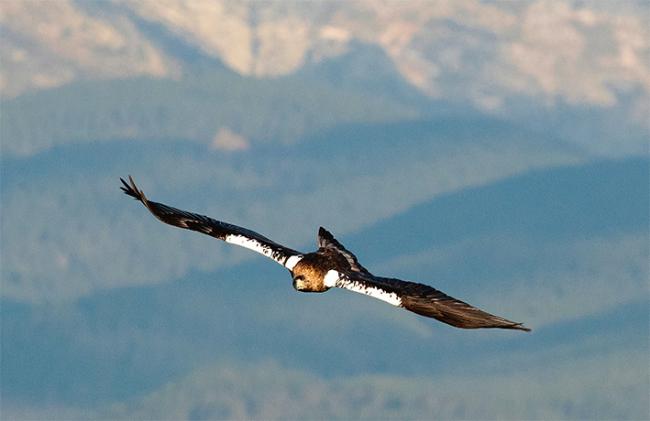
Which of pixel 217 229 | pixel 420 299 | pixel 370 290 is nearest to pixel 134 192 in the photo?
pixel 217 229

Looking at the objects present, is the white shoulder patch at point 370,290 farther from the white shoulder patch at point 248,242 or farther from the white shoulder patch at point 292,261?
the white shoulder patch at point 248,242

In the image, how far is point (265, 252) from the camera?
56031 mm

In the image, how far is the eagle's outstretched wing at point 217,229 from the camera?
55.8 meters

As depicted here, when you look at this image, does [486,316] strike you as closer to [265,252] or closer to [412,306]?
[412,306]

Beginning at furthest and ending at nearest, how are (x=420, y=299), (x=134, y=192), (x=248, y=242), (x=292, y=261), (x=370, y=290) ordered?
(x=248, y=242) → (x=134, y=192) → (x=292, y=261) → (x=370, y=290) → (x=420, y=299)

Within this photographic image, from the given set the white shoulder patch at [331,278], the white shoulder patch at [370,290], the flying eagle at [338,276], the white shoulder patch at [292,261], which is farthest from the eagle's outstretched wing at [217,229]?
the white shoulder patch at [370,290]

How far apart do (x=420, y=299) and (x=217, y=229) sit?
29.6ft

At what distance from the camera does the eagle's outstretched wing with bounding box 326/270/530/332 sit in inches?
1908

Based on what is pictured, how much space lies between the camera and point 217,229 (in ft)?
188

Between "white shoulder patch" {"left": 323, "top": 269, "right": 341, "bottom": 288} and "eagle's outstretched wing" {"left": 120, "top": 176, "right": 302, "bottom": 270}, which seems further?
"eagle's outstretched wing" {"left": 120, "top": 176, "right": 302, "bottom": 270}

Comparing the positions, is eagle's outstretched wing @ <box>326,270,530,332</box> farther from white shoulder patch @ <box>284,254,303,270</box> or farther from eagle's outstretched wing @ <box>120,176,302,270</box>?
eagle's outstretched wing @ <box>120,176,302,270</box>

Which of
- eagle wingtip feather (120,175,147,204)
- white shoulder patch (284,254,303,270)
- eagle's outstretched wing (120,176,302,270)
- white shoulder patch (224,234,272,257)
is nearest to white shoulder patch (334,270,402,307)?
white shoulder patch (284,254,303,270)

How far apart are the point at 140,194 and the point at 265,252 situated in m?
4.13

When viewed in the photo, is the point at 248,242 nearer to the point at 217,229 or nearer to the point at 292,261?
the point at 217,229
